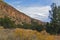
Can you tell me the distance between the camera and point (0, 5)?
131m

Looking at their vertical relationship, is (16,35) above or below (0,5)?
below

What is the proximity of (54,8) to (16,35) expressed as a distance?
55.3 m

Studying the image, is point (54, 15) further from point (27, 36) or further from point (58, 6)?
point (27, 36)

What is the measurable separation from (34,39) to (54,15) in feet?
178

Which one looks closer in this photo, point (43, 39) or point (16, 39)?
point (16, 39)

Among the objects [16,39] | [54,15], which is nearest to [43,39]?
[16,39]

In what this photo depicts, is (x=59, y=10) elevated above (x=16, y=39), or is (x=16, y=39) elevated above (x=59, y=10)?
(x=59, y=10)

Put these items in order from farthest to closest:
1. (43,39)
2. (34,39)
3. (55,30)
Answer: (55,30), (43,39), (34,39)

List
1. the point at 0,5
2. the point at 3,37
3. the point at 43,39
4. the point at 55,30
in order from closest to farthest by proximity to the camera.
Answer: the point at 3,37 → the point at 43,39 → the point at 55,30 → the point at 0,5

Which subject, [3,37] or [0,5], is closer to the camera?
[3,37]

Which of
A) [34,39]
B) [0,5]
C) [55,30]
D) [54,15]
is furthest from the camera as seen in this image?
[0,5]

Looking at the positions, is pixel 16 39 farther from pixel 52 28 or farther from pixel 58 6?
pixel 58 6

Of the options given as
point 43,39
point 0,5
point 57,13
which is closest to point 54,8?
point 57,13

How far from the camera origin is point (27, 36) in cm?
1898
